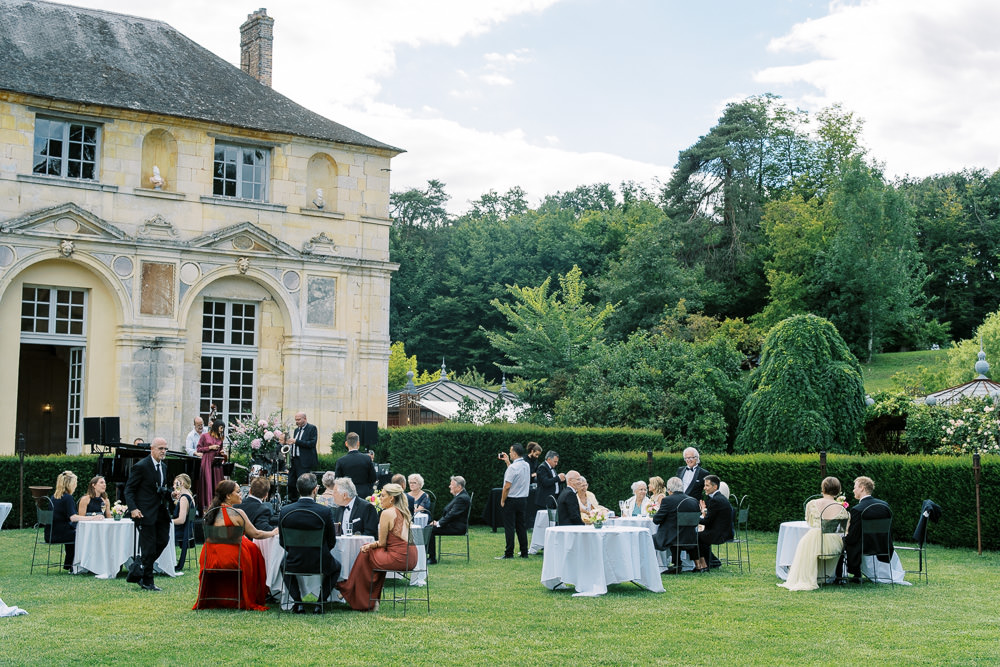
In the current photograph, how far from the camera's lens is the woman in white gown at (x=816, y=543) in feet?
38.9

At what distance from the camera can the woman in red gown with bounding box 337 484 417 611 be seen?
10.2 metres

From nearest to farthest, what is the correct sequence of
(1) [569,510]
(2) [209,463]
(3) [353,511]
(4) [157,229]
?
→ 1. (3) [353,511]
2. (1) [569,510]
3. (2) [209,463]
4. (4) [157,229]

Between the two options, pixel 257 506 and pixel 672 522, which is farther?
pixel 672 522

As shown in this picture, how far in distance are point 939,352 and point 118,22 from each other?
37.6 metres

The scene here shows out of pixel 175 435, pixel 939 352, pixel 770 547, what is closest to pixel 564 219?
pixel 939 352

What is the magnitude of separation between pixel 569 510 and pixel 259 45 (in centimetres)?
2023

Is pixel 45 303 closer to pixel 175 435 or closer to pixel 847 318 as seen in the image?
pixel 175 435

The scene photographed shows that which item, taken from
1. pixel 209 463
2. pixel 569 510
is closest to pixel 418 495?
pixel 569 510

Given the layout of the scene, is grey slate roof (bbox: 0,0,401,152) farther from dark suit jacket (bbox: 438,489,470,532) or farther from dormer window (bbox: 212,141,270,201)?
dark suit jacket (bbox: 438,489,470,532)

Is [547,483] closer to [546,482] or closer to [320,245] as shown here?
[546,482]

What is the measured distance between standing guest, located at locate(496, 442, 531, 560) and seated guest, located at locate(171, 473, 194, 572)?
13.9 feet

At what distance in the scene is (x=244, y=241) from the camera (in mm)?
25391

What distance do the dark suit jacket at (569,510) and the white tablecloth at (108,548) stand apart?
454 cm

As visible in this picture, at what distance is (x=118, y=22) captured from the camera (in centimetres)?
2652
